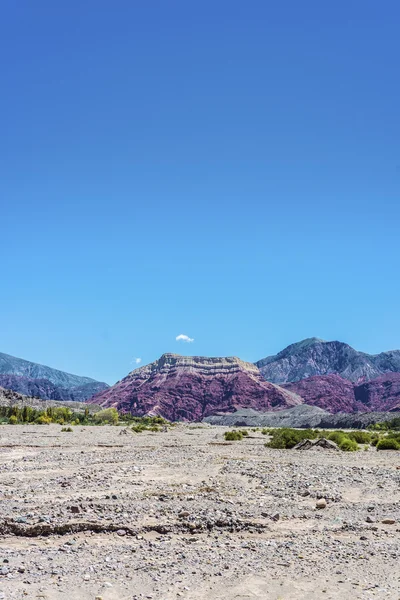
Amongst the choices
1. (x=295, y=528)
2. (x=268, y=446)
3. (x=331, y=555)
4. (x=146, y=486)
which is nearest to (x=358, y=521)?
(x=295, y=528)

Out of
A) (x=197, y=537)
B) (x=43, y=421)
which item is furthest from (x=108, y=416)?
(x=197, y=537)

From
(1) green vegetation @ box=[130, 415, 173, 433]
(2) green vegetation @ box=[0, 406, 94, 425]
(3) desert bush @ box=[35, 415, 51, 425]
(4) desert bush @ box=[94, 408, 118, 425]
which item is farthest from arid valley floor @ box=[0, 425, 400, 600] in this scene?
(4) desert bush @ box=[94, 408, 118, 425]

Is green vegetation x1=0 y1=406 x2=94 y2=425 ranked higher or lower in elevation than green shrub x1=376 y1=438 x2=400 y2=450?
lower

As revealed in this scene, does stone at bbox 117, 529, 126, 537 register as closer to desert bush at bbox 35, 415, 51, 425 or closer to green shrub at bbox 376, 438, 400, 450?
green shrub at bbox 376, 438, 400, 450

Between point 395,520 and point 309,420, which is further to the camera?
point 309,420

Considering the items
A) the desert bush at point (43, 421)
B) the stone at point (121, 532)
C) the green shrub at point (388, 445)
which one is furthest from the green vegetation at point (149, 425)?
the stone at point (121, 532)

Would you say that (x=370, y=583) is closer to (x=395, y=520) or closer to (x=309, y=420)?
(x=395, y=520)

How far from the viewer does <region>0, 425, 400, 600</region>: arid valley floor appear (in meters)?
7.09

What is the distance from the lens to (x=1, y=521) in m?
9.80

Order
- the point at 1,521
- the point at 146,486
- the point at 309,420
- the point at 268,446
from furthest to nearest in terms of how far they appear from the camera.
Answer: the point at 309,420
the point at 268,446
the point at 146,486
the point at 1,521

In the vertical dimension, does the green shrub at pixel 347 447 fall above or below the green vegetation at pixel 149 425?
above

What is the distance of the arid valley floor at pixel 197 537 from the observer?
7.09 meters

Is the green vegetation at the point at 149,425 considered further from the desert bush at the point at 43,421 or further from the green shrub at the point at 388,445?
the green shrub at the point at 388,445

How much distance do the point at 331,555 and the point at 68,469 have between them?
1228 cm
